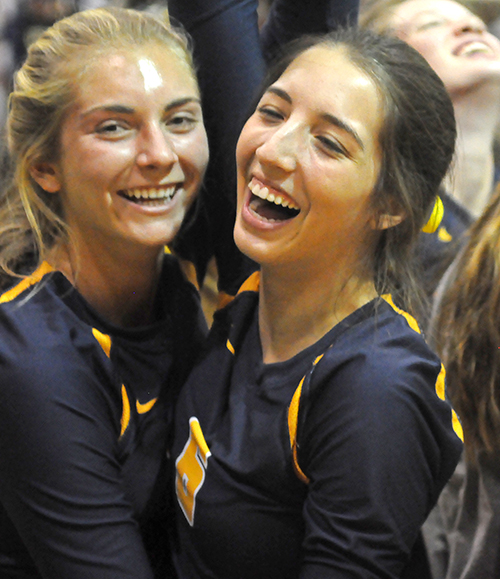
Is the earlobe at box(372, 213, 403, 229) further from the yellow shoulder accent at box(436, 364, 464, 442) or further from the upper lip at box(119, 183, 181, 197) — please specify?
the upper lip at box(119, 183, 181, 197)

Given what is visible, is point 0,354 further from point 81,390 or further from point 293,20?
point 293,20

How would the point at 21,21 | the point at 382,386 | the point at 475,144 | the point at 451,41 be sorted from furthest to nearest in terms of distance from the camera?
the point at 21,21
the point at 475,144
the point at 451,41
the point at 382,386

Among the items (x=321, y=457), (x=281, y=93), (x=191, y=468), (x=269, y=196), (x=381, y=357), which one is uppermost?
(x=281, y=93)

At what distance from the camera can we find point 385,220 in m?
0.85

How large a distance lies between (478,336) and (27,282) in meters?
0.67

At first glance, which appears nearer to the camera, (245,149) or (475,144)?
(245,149)

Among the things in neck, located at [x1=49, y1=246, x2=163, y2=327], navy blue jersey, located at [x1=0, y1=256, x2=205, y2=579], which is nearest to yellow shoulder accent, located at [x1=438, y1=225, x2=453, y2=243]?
neck, located at [x1=49, y1=246, x2=163, y2=327]

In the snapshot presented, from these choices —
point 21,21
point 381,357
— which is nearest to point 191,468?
point 381,357

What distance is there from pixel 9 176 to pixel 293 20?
538mm

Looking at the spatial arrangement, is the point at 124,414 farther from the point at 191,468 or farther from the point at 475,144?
the point at 475,144

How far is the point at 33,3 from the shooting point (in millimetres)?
1671

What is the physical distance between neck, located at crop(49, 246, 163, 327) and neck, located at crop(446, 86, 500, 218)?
0.68 m

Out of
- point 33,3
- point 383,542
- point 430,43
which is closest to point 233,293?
point 383,542

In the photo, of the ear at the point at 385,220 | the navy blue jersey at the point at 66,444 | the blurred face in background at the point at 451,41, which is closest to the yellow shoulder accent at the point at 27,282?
the navy blue jersey at the point at 66,444
